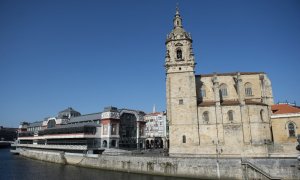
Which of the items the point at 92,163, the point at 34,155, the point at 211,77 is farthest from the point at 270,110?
the point at 34,155

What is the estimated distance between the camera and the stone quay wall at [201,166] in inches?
1281

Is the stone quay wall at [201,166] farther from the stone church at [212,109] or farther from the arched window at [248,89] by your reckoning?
the arched window at [248,89]

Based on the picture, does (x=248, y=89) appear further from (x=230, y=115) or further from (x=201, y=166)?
(x=201, y=166)

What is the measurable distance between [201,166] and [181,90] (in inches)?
652

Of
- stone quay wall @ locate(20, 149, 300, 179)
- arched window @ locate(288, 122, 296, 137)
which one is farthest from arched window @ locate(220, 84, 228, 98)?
stone quay wall @ locate(20, 149, 300, 179)

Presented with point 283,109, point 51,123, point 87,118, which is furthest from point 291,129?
point 51,123

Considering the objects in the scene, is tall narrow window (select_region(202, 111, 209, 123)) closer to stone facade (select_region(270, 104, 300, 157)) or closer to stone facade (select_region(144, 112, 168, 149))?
stone facade (select_region(270, 104, 300, 157))

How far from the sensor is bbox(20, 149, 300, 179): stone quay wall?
107ft

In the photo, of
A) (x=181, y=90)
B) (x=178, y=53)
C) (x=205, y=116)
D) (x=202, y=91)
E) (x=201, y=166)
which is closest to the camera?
(x=201, y=166)

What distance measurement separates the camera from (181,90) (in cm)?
4869

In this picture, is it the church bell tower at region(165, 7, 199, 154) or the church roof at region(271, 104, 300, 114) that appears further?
the church bell tower at region(165, 7, 199, 154)

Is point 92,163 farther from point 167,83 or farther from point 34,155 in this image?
point 34,155

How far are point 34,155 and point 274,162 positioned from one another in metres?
75.8

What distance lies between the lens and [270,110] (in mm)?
47594
